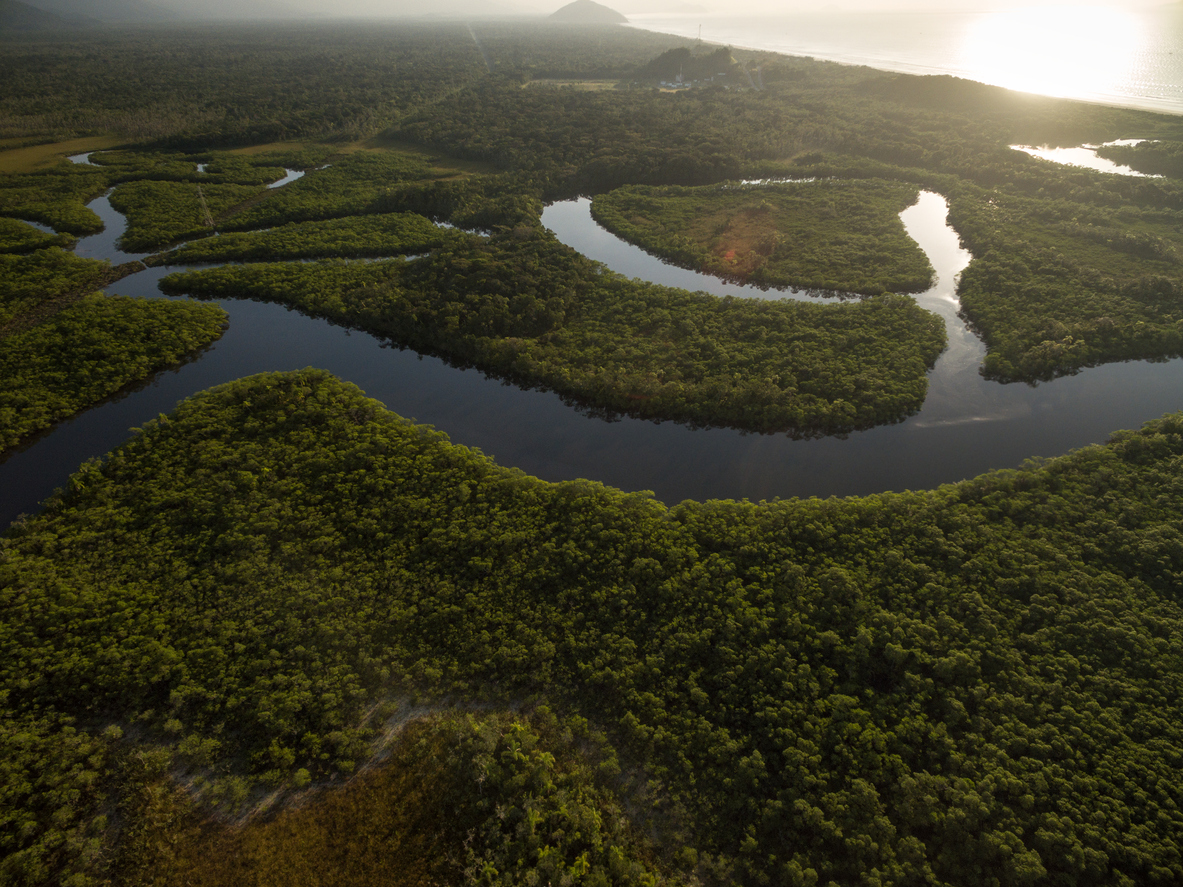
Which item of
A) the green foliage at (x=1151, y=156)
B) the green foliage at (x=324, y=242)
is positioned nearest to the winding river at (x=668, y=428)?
the green foliage at (x=324, y=242)

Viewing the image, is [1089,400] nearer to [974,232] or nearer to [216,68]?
[974,232]

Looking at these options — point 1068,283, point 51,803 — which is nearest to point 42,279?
point 51,803

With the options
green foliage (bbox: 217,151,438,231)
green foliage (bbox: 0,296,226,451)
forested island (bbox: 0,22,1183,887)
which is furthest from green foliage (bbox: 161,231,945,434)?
green foliage (bbox: 217,151,438,231)

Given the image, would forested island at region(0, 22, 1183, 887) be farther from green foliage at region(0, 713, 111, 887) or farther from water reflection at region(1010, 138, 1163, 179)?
water reflection at region(1010, 138, 1163, 179)

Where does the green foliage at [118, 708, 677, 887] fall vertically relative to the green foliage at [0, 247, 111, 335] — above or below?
below

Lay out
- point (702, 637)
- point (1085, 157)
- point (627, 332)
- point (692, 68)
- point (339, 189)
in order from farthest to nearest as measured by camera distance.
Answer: point (692, 68) < point (1085, 157) < point (339, 189) < point (627, 332) < point (702, 637)

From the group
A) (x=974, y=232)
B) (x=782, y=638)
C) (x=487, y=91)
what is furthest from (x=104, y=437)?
(x=487, y=91)

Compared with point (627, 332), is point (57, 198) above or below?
above

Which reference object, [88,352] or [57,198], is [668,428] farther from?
[57,198]
